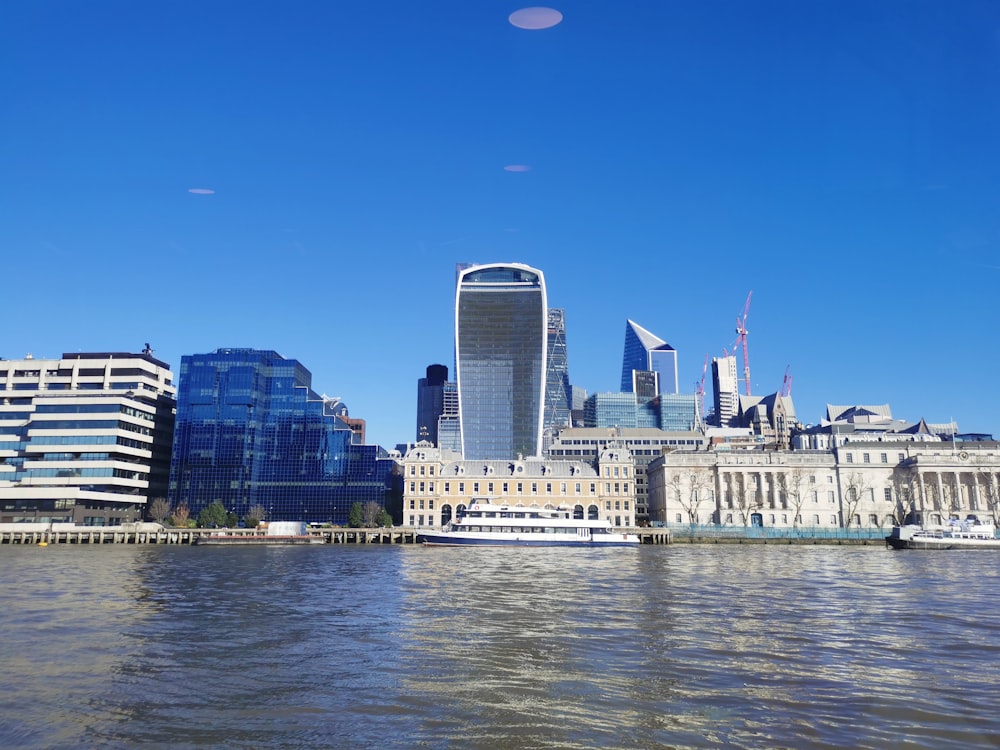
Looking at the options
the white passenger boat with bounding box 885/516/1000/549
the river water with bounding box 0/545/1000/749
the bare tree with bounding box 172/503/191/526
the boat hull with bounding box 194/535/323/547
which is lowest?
the boat hull with bounding box 194/535/323/547

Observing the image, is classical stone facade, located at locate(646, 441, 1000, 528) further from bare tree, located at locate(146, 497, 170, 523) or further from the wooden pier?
bare tree, located at locate(146, 497, 170, 523)

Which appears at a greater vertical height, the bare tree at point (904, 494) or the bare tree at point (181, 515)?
the bare tree at point (904, 494)

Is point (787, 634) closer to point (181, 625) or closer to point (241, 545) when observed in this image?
point (181, 625)

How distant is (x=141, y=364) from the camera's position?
184m

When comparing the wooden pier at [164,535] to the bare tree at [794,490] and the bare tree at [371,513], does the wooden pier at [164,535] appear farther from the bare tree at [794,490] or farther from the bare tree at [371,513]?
the bare tree at [794,490]

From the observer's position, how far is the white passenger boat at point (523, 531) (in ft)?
388

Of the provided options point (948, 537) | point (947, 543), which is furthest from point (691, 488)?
point (947, 543)

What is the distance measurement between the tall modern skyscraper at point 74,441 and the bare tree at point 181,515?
307 inches

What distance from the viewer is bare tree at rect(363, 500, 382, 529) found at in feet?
592

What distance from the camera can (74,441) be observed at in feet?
525

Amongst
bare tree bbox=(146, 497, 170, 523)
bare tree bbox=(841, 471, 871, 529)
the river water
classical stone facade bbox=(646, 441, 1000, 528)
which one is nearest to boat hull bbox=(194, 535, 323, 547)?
bare tree bbox=(146, 497, 170, 523)

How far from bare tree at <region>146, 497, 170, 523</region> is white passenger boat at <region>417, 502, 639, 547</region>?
80800mm

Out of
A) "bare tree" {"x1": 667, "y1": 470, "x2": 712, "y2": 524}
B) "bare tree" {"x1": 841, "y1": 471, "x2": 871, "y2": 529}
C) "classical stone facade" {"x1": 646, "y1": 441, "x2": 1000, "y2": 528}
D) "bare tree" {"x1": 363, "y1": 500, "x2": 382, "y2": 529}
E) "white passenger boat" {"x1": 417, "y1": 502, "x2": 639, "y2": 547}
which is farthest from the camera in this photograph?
"bare tree" {"x1": 363, "y1": 500, "x2": 382, "y2": 529}

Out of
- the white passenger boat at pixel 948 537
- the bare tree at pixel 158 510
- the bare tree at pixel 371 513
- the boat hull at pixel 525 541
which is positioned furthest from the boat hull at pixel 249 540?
the white passenger boat at pixel 948 537
